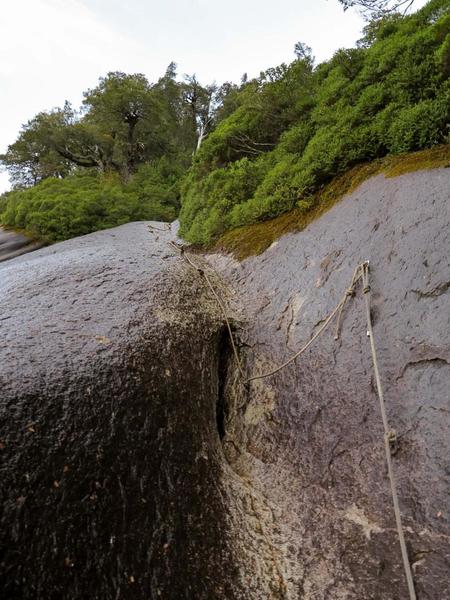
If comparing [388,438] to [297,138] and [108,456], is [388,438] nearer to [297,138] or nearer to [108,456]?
[108,456]

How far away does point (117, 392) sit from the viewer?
274cm

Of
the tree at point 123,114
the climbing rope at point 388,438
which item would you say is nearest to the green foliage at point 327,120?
the climbing rope at point 388,438

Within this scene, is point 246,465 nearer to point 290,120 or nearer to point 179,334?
point 179,334

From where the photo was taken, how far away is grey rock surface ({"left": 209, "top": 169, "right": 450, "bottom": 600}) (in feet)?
7.20

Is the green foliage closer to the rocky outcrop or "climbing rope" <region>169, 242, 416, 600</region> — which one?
the rocky outcrop

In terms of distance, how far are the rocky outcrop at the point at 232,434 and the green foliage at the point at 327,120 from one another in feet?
3.86

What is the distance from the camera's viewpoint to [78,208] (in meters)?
11.2

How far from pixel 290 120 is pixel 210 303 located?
16.3ft

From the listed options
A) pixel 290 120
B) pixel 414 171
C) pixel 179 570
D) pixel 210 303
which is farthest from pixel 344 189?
pixel 179 570

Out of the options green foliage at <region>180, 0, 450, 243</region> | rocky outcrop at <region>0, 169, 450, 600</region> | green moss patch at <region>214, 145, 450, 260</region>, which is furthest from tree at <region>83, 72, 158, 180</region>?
rocky outcrop at <region>0, 169, 450, 600</region>

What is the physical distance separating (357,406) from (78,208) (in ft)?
34.6

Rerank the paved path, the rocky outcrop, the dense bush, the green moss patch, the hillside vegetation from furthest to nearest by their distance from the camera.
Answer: the dense bush, the paved path, the hillside vegetation, the green moss patch, the rocky outcrop

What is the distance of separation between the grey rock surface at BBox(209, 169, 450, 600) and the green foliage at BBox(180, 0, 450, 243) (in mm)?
938

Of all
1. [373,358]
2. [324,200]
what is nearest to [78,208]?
[324,200]
